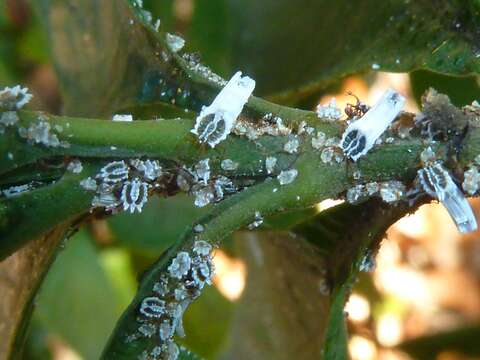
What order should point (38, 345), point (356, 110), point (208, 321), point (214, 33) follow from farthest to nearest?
point (38, 345) < point (208, 321) < point (214, 33) < point (356, 110)

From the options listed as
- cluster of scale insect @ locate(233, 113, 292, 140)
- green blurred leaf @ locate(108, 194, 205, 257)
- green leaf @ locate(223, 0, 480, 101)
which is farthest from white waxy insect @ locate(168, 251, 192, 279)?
green blurred leaf @ locate(108, 194, 205, 257)

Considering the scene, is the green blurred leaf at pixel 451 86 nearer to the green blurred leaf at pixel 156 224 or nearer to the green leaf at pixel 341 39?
the green leaf at pixel 341 39

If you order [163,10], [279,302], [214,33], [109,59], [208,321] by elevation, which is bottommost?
[279,302]

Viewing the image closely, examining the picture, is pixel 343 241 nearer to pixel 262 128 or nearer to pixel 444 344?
pixel 262 128

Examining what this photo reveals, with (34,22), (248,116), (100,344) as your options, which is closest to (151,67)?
(248,116)

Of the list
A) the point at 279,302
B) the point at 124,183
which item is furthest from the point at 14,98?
the point at 279,302

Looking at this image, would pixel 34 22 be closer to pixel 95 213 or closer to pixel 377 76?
pixel 377 76

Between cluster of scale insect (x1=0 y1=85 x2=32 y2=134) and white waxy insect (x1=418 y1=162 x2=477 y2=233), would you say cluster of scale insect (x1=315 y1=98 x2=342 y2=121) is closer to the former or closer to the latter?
white waxy insect (x1=418 y1=162 x2=477 y2=233)
